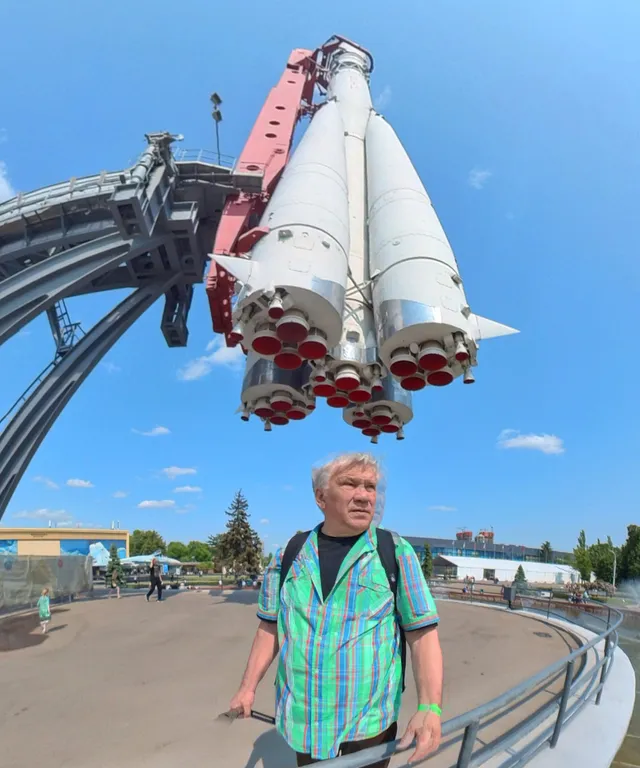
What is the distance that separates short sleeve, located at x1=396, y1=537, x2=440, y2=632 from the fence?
1492 centimetres

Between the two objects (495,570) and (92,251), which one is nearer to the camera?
(92,251)

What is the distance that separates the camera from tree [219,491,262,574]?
34156mm

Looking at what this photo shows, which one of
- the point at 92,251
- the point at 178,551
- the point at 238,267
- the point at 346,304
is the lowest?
the point at 178,551

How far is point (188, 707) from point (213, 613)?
25.6 feet

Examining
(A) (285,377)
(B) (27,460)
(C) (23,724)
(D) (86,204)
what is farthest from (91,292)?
(C) (23,724)

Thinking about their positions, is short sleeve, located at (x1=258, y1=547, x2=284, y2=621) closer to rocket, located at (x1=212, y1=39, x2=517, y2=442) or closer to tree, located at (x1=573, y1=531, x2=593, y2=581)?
rocket, located at (x1=212, y1=39, x2=517, y2=442)

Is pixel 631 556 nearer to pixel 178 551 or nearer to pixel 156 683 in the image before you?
pixel 156 683

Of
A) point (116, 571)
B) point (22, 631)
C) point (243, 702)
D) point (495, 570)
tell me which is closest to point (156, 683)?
point (243, 702)

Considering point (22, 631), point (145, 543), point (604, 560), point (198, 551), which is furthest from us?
point (198, 551)

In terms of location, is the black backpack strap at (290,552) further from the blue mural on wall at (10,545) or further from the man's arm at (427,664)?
the blue mural on wall at (10,545)

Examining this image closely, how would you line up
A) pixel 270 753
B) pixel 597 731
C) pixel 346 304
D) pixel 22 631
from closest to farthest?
1. pixel 597 731
2. pixel 270 753
3. pixel 346 304
4. pixel 22 631

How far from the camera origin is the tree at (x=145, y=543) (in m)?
84.6

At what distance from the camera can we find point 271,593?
93.6 inches

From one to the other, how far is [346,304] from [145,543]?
8701 centimetres
